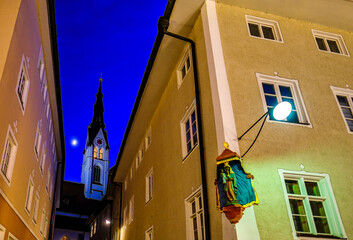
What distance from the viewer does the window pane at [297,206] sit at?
29.3ft

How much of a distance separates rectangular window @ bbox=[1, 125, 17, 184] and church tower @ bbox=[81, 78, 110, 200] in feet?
190

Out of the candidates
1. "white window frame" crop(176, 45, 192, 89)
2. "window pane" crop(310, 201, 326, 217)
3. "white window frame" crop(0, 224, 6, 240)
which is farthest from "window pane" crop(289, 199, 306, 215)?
"white window frame" crop(0, 224, 6, 240)

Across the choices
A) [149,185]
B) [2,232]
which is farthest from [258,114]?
[149,185]

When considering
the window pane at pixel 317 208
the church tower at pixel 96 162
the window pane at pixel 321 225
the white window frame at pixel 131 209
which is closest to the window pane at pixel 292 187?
the window pane at pixel 317 208

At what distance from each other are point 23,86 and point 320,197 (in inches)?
436

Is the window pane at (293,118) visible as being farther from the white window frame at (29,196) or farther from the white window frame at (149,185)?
the white window frame at (29,196)

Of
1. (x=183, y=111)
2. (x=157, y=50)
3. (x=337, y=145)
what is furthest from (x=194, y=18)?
(x=337, y=145)

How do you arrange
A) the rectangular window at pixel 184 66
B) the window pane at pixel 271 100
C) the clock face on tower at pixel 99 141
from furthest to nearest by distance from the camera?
the clock face on tower at pixel 99 141, the rectangular window at pixel 184 66, the window pane at pixel 271 100

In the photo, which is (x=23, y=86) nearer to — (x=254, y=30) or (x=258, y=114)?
(x=258, y=114)

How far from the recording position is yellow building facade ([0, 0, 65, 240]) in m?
10.3

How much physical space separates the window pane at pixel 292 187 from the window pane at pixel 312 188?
1.08 feet

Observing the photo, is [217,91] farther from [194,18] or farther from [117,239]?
[117,239]

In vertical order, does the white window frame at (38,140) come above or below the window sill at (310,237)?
above

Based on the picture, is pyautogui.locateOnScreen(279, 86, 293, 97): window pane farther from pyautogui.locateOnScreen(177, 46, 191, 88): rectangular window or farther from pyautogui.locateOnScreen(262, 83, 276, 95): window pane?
pyautogui.locateOnScreen(177, 46, 191, 88): rectangular window
